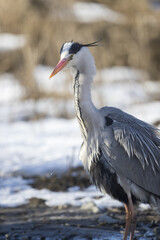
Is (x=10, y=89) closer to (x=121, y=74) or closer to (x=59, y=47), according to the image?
(x=59, y=47)

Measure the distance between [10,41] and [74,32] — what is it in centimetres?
230

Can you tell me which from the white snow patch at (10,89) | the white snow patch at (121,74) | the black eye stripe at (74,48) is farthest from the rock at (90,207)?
the white snow patch at (121,74)

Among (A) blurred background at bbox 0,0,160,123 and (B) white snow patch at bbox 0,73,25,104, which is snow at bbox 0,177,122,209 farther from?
(B) white snow patch at bbox 0,73,25,104

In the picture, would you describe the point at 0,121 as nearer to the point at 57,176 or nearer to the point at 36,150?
the point at 36,150

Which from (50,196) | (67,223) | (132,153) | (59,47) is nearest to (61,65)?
(132,153)

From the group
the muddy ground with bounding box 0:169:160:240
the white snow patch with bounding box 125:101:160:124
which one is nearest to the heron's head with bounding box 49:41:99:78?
the muddy ground with bounding box 0:169:160:240

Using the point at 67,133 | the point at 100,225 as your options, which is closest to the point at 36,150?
the point at 67,133

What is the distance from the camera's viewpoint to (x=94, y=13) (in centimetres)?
1842

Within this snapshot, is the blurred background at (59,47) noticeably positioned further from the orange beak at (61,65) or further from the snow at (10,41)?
the orange beak at (61,65)

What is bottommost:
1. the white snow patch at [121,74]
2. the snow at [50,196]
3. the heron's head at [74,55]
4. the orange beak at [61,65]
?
the snow at [50,196]

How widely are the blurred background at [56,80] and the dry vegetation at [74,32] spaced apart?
32 millimetres

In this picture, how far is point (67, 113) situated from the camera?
10586 mm

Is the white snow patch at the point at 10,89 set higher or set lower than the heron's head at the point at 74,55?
higher

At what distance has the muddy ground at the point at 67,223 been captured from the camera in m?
4.71
